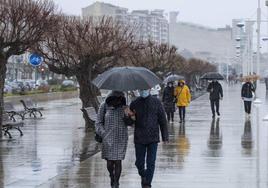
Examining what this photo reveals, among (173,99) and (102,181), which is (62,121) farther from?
(102,181)

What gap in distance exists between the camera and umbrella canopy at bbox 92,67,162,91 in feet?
32.4

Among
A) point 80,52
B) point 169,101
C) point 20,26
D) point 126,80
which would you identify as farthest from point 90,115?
point 126,80

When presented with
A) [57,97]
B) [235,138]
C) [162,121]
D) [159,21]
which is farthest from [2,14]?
[159,21]

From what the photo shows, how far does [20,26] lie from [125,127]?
8.03 metres

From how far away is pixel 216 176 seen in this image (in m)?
11.6

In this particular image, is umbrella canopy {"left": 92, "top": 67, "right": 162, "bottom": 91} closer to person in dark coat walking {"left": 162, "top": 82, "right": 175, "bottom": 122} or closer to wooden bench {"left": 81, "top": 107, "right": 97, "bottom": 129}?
wooden bench {"left": 81, "top": 107, "right": 97, "bottom": 129}

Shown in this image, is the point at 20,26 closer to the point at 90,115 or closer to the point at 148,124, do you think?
the point at 90,115

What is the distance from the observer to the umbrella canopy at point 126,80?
987 cm

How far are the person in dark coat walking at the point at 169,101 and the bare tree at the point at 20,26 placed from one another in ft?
26.3

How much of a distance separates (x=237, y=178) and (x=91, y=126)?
1003cm

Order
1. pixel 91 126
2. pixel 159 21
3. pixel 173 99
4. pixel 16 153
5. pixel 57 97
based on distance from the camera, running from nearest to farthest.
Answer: pixel 16 153 → pixel 91 126 → pixel 173 99 → pixel 57 97 → pixel 159 21

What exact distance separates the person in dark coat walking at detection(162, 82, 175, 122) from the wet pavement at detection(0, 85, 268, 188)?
8.84 ft

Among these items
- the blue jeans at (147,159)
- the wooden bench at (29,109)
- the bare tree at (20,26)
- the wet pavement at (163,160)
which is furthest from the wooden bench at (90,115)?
the blue jeans at (147,159)

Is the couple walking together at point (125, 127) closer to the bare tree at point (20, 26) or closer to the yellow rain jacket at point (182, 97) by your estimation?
the bare tree at point (20, 26)
